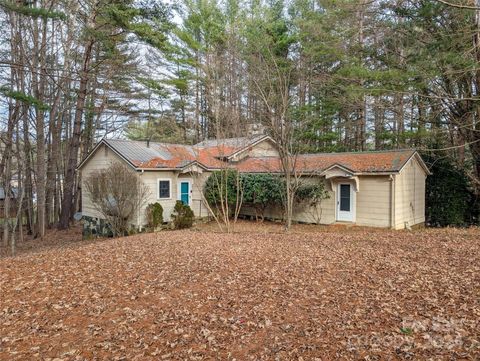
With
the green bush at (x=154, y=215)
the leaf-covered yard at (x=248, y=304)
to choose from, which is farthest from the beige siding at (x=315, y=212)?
the leaf-covered yard at (x=248, y=304)

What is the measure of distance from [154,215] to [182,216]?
1.23 meters

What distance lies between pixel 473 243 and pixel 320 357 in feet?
22.2

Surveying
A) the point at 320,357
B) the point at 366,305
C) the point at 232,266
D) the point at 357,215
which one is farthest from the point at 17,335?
the point at 357,215

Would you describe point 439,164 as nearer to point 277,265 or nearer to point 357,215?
point 357,215

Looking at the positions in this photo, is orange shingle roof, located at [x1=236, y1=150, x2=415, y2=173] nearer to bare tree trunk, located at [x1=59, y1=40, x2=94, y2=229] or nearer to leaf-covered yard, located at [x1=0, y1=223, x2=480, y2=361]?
leaf-covered yard, located at [x1=0, y1=223, x2=480, y2=361]

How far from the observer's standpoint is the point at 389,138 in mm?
18375

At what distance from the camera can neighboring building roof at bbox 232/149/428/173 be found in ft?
40.8

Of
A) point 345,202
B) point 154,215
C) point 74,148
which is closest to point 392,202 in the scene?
point 345,202

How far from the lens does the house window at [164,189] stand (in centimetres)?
1454

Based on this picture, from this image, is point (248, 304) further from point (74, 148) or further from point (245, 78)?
point (74, 148)

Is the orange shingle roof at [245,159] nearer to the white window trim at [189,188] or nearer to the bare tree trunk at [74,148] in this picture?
the white window trim at [189,188]

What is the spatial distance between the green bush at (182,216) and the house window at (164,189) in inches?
33.6

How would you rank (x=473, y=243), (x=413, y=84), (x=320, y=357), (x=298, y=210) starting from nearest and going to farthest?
(x=320, y=357)
(x=473, y=243)
(x=413, y=84)
(x=298, y=210)

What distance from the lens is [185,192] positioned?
15.5 metres
